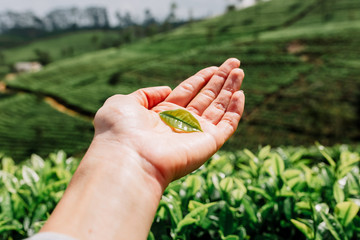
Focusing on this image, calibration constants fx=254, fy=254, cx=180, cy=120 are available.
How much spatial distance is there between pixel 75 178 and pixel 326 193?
176 cm

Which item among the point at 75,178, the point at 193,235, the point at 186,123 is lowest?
the point at 193,235

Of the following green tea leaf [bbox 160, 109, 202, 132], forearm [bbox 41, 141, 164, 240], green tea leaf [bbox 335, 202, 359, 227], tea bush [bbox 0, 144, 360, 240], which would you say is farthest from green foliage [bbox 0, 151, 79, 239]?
green tea leaf [bbox 335, 202, 359, 227]

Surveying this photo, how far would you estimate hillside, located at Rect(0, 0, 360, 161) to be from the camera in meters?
17.1

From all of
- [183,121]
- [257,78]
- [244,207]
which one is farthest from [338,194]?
[257,78]

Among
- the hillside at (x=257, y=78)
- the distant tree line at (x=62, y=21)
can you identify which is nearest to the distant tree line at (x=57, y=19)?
the distant tree line at (x=62, y=21)

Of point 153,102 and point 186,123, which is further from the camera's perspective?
point 153,102

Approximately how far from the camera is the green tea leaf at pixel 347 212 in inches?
59.7

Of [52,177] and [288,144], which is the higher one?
[52,177]

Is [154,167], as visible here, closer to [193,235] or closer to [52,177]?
[193,235]

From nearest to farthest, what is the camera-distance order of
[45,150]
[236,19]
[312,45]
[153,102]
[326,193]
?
[326,193], [153,102], [45,150], [312,45], [236,19]

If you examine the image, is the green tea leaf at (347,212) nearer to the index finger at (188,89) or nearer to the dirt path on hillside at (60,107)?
the index finger at (188,89)

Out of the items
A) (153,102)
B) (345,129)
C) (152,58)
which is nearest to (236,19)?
(152,58)

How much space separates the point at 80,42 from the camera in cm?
7569

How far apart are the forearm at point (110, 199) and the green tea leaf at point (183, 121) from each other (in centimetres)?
45
